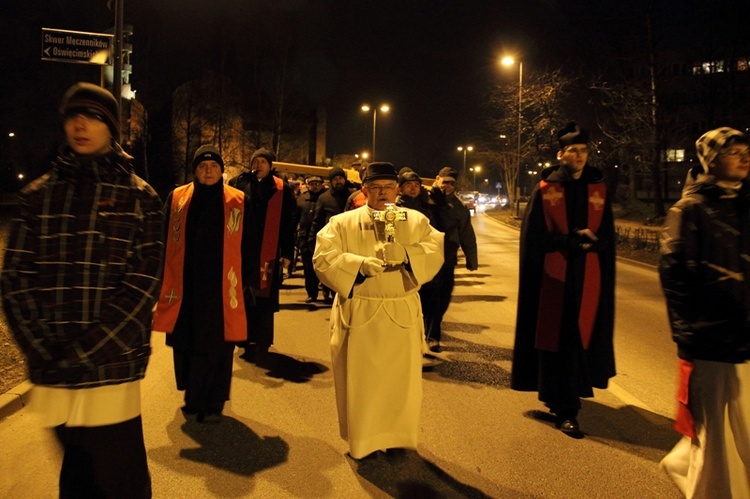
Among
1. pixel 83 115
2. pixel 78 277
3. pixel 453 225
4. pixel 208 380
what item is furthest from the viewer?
pixel 453 225

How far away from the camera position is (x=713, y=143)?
3.61m

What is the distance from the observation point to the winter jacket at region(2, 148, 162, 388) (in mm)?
2547

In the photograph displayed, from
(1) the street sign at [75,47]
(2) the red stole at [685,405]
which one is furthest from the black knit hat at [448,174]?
(1) the street sign at [75,47]

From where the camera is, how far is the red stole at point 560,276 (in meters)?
4.90

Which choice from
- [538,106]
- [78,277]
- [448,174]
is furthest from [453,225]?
[538,106]

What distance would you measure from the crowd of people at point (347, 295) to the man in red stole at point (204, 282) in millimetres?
13

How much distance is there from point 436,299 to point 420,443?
112 inches

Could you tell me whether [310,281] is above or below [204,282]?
below

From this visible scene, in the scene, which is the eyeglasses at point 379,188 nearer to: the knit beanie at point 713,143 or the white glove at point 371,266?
the white glove at point 371,266

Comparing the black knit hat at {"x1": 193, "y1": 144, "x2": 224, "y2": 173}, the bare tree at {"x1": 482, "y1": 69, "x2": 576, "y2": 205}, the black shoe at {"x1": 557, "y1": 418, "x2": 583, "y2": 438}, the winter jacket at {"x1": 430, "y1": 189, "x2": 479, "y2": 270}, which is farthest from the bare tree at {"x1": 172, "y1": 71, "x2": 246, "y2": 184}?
the black shoe at {"x1": 557, "y1": 418, "x2": 583, "y2": 438}

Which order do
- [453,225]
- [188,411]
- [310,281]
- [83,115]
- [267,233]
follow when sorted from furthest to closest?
[310,281] → [453,225] → [267,233] → [188,411] → [83,115]

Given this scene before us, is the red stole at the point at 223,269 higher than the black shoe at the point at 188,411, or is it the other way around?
the red stole at the point at 223,269

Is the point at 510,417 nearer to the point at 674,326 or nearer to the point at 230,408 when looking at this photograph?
the point at 674,326

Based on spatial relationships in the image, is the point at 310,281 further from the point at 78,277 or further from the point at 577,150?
the point at 78,277
